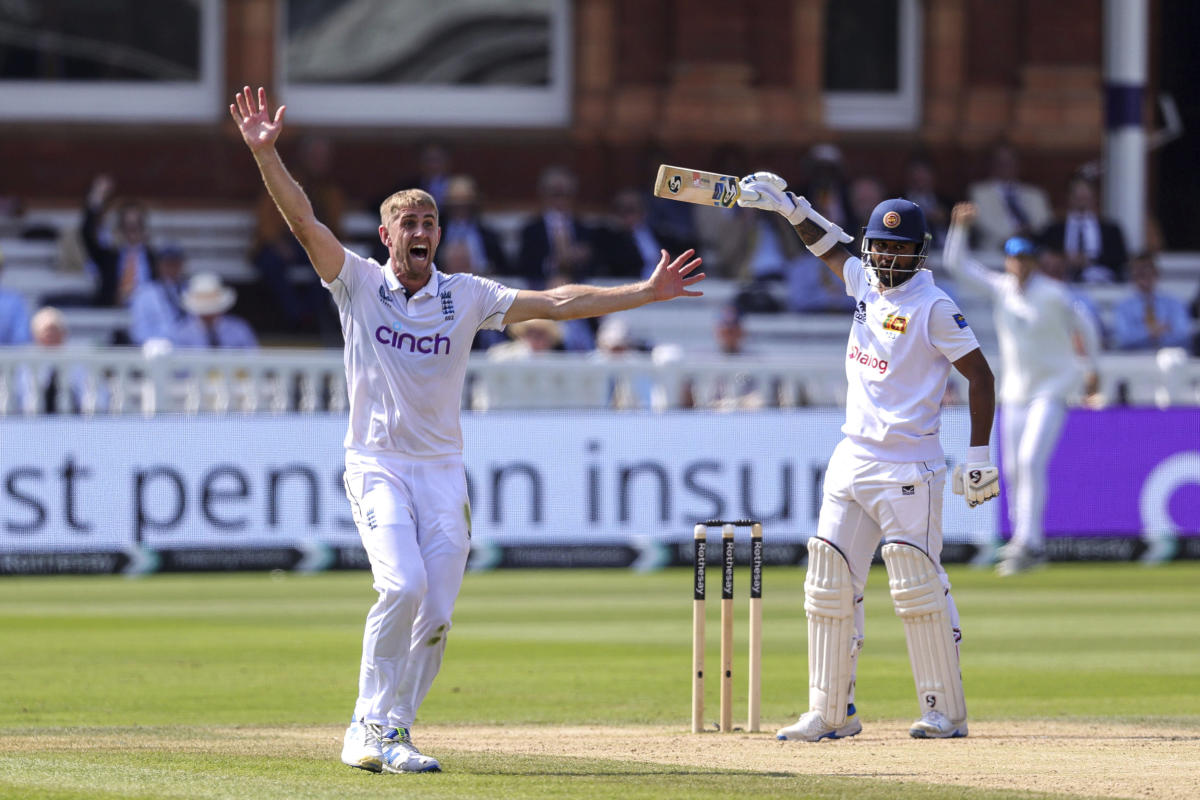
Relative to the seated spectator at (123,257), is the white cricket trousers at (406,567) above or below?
below

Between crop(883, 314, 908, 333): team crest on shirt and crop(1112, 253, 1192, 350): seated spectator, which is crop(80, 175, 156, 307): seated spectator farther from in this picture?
crop(883, 314, 908, 333): team crest on shirt

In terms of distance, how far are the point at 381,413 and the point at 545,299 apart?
716 millimetres

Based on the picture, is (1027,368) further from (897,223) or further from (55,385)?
(897,223)

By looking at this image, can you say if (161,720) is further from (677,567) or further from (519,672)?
(677,567)

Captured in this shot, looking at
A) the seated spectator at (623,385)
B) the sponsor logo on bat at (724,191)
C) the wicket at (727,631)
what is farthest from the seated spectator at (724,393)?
the sponsor logo on bat at (724,191)

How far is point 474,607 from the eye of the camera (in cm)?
1380

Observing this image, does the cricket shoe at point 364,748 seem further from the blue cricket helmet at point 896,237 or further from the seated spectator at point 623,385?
the seated spectator at point 623,385

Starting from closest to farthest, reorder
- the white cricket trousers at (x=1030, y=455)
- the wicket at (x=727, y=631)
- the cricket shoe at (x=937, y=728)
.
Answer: the cricket shoe at (x=937, y=728) → the wicket at (x=727, y=631) → the white cricket trousers at (x=1030, y=455)

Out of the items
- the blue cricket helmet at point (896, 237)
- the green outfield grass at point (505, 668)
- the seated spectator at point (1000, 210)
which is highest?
the seated spectator at point (1000, 210)

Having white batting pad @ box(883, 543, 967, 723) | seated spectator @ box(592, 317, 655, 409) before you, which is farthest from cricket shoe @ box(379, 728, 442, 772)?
seated spectator @ box(592, 317, 655, 409)

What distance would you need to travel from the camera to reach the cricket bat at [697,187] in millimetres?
8273

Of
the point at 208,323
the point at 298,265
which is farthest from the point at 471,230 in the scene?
the point at 208,323

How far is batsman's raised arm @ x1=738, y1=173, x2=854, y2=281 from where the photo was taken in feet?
28.0

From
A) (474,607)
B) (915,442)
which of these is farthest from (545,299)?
(474,607)
